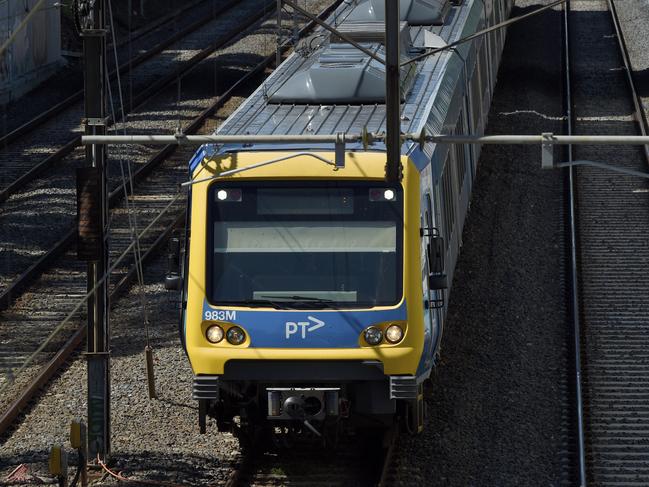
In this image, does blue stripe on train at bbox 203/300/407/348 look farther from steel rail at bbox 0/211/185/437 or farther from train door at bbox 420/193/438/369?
steel rail at bbox 0/211/185/437

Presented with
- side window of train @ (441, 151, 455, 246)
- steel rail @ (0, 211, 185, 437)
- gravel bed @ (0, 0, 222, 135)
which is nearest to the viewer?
steel rail @ (0, 211, 185, 437)

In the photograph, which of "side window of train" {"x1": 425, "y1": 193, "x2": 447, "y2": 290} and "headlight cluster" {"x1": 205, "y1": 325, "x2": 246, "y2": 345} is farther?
"side window of train" {"x1": 425, "y1": 193, "x2": 447, "y2": 290}

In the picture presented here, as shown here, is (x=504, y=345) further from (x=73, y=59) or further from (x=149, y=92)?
(x=73, y=59)

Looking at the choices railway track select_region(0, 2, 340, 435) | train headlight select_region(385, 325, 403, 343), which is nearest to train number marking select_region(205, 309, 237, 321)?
train headlight select_region(385, 325, 403, 343)

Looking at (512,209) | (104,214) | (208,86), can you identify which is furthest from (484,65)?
(104,214)

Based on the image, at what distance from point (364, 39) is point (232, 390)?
5.95m

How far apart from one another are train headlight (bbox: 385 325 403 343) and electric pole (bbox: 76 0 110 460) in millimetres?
2852

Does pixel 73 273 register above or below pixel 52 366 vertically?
above

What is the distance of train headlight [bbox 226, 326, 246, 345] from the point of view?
11.7 metres

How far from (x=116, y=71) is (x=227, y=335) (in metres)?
14.2

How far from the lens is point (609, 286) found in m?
18.4

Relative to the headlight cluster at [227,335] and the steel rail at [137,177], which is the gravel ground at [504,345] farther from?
the steel rail at [137,177]

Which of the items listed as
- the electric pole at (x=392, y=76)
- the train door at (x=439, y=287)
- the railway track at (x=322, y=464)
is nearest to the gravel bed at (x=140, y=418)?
the railway track at (x=322, y=464)

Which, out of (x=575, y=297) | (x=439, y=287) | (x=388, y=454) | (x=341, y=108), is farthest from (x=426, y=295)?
(x=575, y=297)
